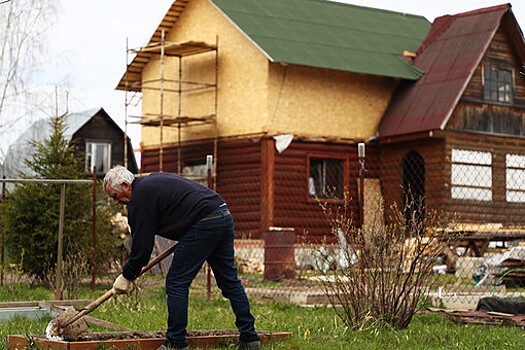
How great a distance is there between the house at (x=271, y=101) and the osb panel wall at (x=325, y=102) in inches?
1.1

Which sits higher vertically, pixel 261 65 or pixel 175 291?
pixel 261 65

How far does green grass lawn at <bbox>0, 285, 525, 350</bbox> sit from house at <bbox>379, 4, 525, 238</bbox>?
12.2 meters

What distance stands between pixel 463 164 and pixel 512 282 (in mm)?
8613

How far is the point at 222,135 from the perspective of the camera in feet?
76.0

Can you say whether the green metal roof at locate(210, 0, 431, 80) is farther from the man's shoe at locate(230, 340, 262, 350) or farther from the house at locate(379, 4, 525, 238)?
the man's shoe at locate(230, 340, 262, 350)

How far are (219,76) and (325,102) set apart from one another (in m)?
3.23

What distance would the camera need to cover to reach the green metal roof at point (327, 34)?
21938 mm

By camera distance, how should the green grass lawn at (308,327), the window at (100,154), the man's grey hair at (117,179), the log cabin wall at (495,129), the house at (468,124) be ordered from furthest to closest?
the window at (100,154), the log cabin wall at (495,129), the house at (468,124), the green grass lawn at (308,327), the man's grey hair at (117,179)

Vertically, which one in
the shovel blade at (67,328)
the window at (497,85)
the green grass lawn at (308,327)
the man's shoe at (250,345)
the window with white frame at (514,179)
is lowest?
the green grass lawn at (308,327)

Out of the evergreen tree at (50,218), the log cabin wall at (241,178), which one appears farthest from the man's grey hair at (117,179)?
the log cabin wall at (241,178)

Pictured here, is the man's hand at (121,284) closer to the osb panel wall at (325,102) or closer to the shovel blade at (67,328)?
the shovel blade at (67,328)

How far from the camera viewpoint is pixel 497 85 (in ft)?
76.7

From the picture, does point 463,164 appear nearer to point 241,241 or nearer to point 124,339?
point 241,241

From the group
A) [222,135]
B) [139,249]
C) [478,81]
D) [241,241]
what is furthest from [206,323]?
[478,81]
